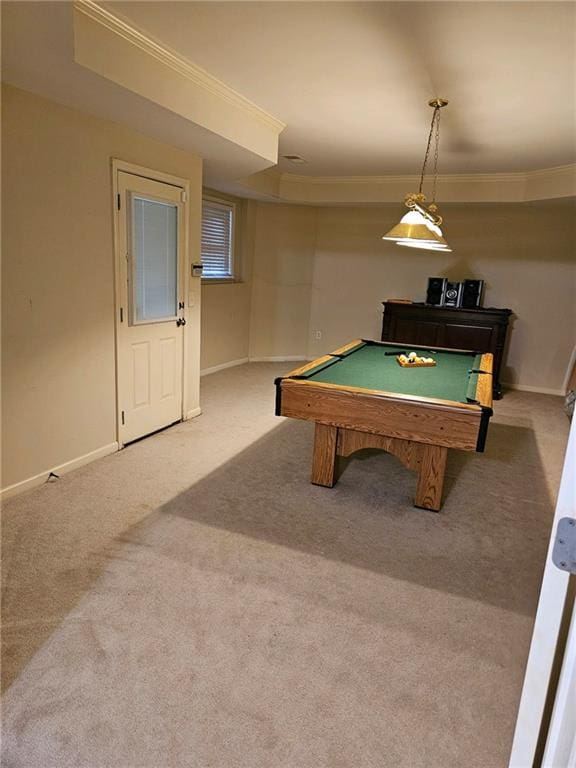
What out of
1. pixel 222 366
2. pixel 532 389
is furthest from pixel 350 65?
pixel 532 389

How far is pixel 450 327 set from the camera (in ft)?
18.8

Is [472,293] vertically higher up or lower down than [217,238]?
lower down

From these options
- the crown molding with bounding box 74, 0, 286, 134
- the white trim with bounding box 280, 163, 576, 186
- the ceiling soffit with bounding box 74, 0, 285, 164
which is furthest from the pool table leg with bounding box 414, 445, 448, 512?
the white trim with bounding box 280, 163, 576, 186

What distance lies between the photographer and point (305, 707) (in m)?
1.56

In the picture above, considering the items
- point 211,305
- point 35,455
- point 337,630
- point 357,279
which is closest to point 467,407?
point 337,630

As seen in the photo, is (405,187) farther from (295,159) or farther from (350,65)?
(350,65)

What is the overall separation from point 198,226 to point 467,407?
2.70 meters

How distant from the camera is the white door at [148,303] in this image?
3303mm

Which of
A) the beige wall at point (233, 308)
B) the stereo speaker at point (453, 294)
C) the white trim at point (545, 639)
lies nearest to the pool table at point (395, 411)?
the white trim at point (545, 639)

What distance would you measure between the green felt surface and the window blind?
8.76 ft

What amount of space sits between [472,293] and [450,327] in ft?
1.76

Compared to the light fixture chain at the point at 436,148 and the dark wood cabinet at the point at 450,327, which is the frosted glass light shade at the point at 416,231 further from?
the dark wood cabinet at the point at 450,327

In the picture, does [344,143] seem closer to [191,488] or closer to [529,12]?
[529,12]

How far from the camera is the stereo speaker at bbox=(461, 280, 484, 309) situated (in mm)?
5770
